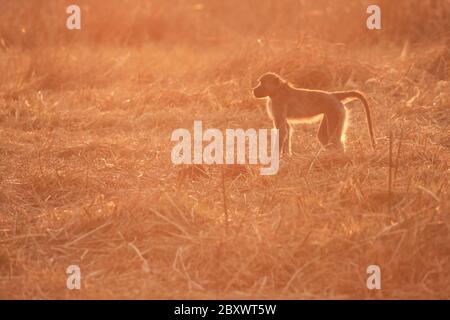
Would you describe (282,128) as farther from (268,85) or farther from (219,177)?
(219,177)

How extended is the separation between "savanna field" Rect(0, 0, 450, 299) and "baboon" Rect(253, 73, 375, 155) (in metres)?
0.19

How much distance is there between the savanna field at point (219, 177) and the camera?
15.1 feet

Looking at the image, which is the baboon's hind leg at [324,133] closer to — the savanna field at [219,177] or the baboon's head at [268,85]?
the savanna field at [219,177]

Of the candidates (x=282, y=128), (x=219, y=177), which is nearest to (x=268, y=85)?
(x=282, y=128)

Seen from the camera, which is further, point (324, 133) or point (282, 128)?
point (282, 128)

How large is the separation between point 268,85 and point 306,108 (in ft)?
1.48

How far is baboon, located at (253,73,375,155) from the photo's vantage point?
274 inches

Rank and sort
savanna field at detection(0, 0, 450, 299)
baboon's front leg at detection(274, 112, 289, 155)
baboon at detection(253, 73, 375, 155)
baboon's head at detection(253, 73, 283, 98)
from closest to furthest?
savanna field at detection(0, 0, 450, 299) → baboon at detection(253, 73, 375, 155) → baboon's front leg at detection(274, 112, 289, 155) → baboon's head at detection(253, 73, 283, 98)

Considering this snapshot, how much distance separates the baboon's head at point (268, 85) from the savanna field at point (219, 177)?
0.61 meters

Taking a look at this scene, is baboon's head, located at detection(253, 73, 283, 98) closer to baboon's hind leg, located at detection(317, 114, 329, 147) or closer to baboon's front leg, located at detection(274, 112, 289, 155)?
baboon's front leg, located at detection(274, 112, 289, 155)

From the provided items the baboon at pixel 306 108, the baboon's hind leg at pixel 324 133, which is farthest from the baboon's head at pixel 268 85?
the baboon's hind leg at pixel 324 133

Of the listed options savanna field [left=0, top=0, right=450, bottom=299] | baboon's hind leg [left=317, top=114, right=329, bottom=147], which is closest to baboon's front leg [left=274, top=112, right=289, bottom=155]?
savanna field [left=0, top=0, right=450, bottom=299]

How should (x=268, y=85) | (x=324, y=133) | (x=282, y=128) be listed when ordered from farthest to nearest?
(x=268, y=85), (x=282, y=128), (x=324, y=133)

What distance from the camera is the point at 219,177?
6340 millimetres
